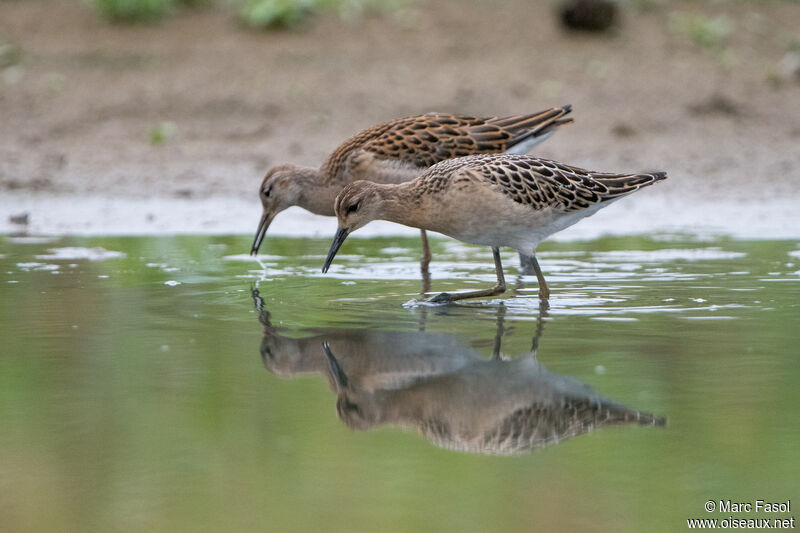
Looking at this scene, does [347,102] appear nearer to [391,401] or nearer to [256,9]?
[256,9]

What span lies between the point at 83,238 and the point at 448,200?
494 cm

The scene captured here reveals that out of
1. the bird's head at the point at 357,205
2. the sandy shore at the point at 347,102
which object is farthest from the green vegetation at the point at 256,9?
the bird's head at the point at 357,205

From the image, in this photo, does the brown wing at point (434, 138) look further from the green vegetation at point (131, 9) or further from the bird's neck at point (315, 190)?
the green vegetation at point (131, 9)

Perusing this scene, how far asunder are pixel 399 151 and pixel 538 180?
2157 millimetres

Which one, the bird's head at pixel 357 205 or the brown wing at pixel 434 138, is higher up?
the brown wing at pixel 434 138

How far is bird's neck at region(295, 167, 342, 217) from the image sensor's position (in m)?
10.6

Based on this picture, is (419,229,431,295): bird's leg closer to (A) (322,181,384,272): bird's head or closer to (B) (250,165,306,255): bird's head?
(A) (322,181,384,272): bird's head

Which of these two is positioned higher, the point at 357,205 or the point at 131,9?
the point at 131,9

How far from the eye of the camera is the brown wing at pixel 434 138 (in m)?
10.2

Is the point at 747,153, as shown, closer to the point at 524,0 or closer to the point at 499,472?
the point at 524,0

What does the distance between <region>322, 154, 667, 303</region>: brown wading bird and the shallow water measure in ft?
1.52

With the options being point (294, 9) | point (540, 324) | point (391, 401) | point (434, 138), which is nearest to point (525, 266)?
point (434, 138)

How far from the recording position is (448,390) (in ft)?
18.2

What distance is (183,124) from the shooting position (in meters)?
16.5
